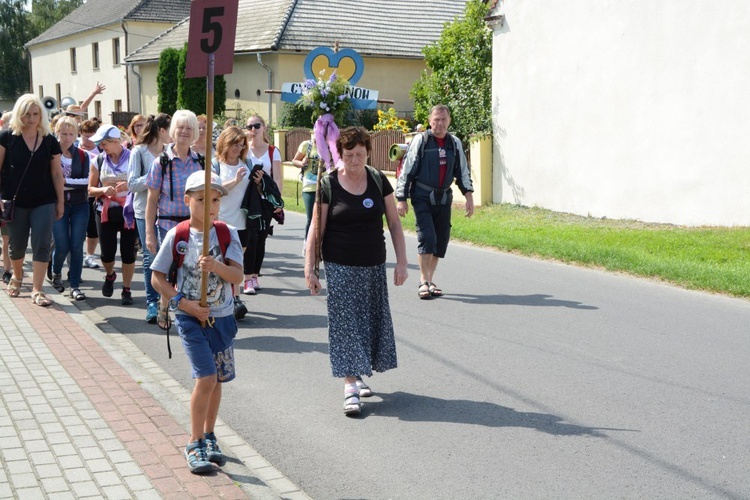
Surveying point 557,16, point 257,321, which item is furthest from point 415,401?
point 557,16

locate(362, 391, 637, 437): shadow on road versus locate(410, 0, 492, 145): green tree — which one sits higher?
locate(410, 0, 492, 145): green tree

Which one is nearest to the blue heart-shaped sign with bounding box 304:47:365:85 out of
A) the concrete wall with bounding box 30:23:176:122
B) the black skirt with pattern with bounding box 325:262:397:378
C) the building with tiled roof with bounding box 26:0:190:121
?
the black skirt with pattern with bounding box 325:262:397:378

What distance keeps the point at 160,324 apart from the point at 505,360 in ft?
9.60

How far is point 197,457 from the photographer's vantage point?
481cm

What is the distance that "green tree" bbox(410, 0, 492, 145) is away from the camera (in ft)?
68.8

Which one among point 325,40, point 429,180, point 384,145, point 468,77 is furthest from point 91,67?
point 429,180

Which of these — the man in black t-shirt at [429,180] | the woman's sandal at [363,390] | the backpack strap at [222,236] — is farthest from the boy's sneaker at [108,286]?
the backpack strap at [222,236]

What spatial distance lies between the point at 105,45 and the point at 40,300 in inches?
1812

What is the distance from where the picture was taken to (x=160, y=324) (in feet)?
26.1

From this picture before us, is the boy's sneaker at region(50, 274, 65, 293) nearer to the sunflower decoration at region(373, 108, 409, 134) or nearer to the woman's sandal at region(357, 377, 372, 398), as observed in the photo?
the woman's sandal at region(357, 377, 372, 398)

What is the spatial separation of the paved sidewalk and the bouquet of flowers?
2269 mm

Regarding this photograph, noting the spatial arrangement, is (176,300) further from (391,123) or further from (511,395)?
(391,123)

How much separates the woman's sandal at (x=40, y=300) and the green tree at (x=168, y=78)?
3252 cm

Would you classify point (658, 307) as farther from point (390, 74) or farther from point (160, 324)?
point (390, 74)
